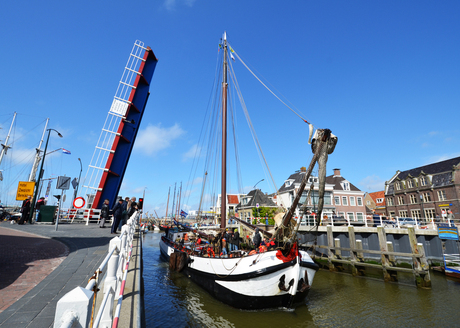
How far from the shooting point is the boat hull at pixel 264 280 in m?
9.81

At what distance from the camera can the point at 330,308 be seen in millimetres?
11312

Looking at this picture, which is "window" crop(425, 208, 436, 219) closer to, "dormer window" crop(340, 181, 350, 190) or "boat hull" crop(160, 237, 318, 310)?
"dormer window" crop(340, 181, 350, 190)

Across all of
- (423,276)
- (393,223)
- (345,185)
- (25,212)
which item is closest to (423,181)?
(345,185)

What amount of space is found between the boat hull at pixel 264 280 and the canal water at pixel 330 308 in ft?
1.51

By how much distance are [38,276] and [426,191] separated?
2178 inches

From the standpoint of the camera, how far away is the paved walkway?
379cm

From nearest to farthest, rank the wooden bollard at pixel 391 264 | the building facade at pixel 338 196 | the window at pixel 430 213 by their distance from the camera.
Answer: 1. the wooden bollard at pixel 391 264
2. the window at pixel 430 213
3. the building facade at pixel 338 196

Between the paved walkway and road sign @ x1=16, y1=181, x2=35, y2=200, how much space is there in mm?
13829

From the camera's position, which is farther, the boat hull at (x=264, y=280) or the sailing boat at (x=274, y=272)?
the boat hull at (x=264, y=280)

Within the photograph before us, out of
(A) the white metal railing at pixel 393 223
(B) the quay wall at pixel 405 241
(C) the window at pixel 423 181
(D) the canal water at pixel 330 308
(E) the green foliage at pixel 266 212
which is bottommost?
(D) the canal water at pixel 330 308

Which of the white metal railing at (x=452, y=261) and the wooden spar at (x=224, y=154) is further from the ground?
the wooden spar at (x=224, y=154)

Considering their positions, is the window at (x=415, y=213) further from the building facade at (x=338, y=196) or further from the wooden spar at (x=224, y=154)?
the wooden spar at (x=224, y=154)

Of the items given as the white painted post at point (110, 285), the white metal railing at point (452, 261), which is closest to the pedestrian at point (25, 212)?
the white painted post at point (110, 285)

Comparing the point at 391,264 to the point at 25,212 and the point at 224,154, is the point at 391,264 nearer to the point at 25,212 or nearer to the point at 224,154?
the point at 224,154
